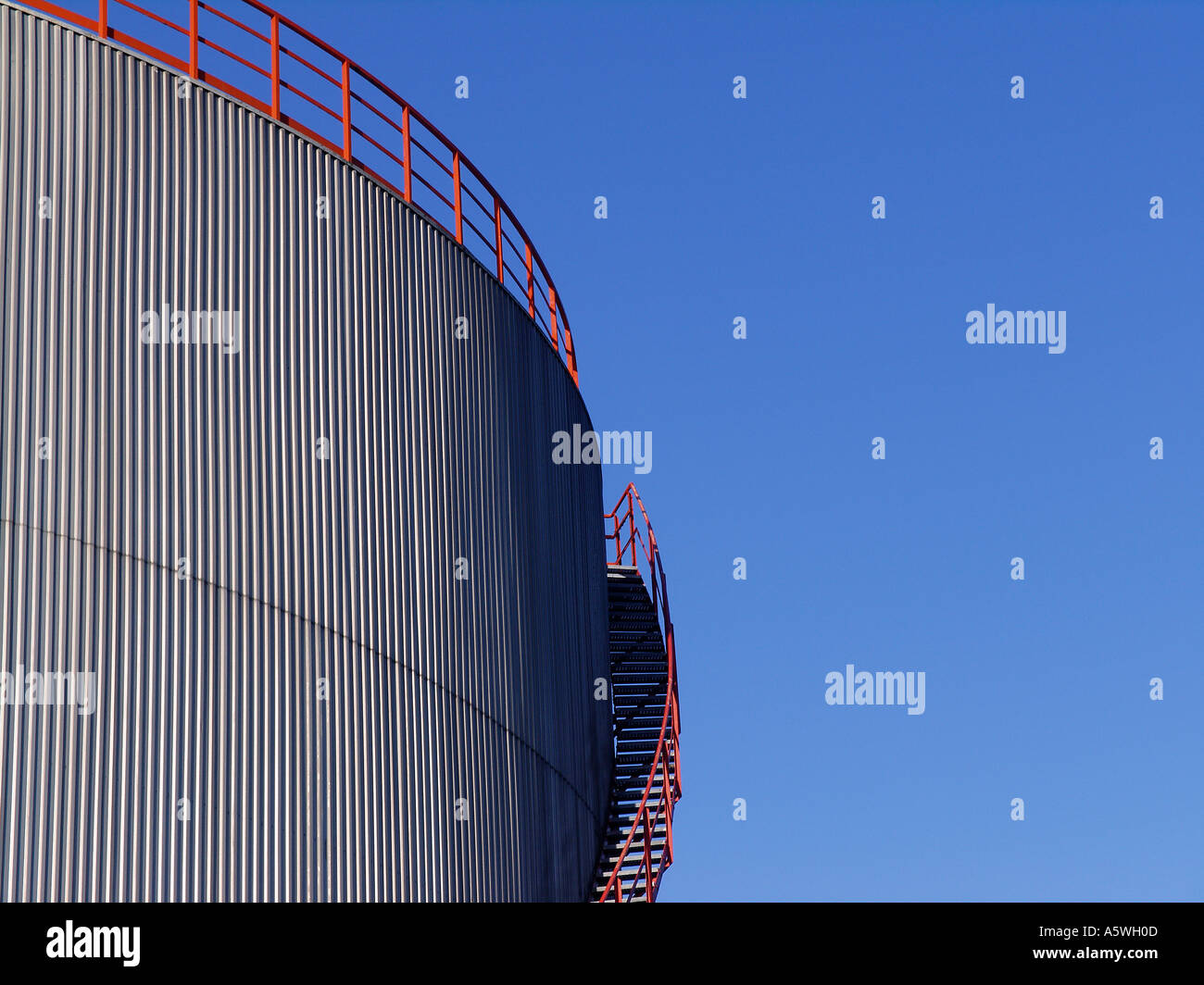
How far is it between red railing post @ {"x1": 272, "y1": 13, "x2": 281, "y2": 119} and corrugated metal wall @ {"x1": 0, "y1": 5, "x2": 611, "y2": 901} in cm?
39

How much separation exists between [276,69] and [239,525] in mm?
4822

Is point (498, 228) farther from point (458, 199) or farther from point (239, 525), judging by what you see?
point (239, 525)

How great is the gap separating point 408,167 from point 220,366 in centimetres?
417

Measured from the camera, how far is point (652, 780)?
72.6 ft

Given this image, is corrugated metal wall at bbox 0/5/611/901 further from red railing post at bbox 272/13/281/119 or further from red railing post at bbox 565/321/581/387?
red railing post at bbox 565/321/581/387

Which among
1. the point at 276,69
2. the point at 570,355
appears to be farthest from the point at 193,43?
the point at 570,355

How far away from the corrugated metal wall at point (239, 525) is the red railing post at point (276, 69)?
390mm

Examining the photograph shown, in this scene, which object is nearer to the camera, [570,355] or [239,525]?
[239,525]

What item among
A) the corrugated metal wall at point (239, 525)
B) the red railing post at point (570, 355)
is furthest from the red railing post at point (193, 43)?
the red railing post at point (570, 355)

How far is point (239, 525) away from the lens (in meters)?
14.5

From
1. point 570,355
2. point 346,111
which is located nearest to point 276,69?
point 346,111

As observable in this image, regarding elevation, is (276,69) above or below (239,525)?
above

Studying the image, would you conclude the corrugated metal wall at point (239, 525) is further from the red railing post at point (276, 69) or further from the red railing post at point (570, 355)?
the red railing post at point (570, 355)

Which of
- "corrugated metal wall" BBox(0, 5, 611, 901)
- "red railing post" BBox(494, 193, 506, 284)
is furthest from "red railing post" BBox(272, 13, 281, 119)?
"red railing post" BBox(494, 193, 506, 284)
